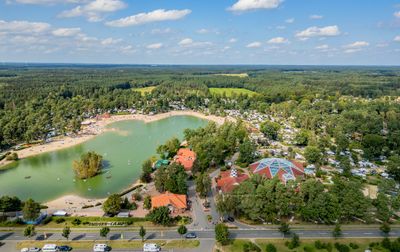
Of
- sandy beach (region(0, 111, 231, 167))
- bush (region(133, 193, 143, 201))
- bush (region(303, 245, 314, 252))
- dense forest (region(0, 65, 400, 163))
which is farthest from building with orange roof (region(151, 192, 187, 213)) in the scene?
sandy beach (region(0, 111, 231, 167))

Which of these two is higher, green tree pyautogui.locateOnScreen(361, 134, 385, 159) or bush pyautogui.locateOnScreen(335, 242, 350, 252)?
green tree pyautogui.locateOnScreen(361, 134, 385, 159)

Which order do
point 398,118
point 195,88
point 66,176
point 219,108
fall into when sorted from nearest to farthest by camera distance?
point 66,176, point 398,118, point 219,108, point 195,88

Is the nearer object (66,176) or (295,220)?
(295,220)

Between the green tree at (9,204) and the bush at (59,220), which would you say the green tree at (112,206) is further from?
the green tree at (9,204)

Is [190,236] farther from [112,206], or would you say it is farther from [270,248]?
[112,206]

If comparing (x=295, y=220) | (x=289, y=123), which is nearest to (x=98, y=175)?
(x=295, y=220)

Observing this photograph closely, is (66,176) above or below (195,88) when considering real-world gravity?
below

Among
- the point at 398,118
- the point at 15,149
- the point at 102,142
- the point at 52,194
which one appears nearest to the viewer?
the point at 52,194

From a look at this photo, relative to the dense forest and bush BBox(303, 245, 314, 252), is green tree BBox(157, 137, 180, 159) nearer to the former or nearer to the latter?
the dense forest

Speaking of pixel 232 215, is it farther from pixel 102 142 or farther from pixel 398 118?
pixel 398 118
